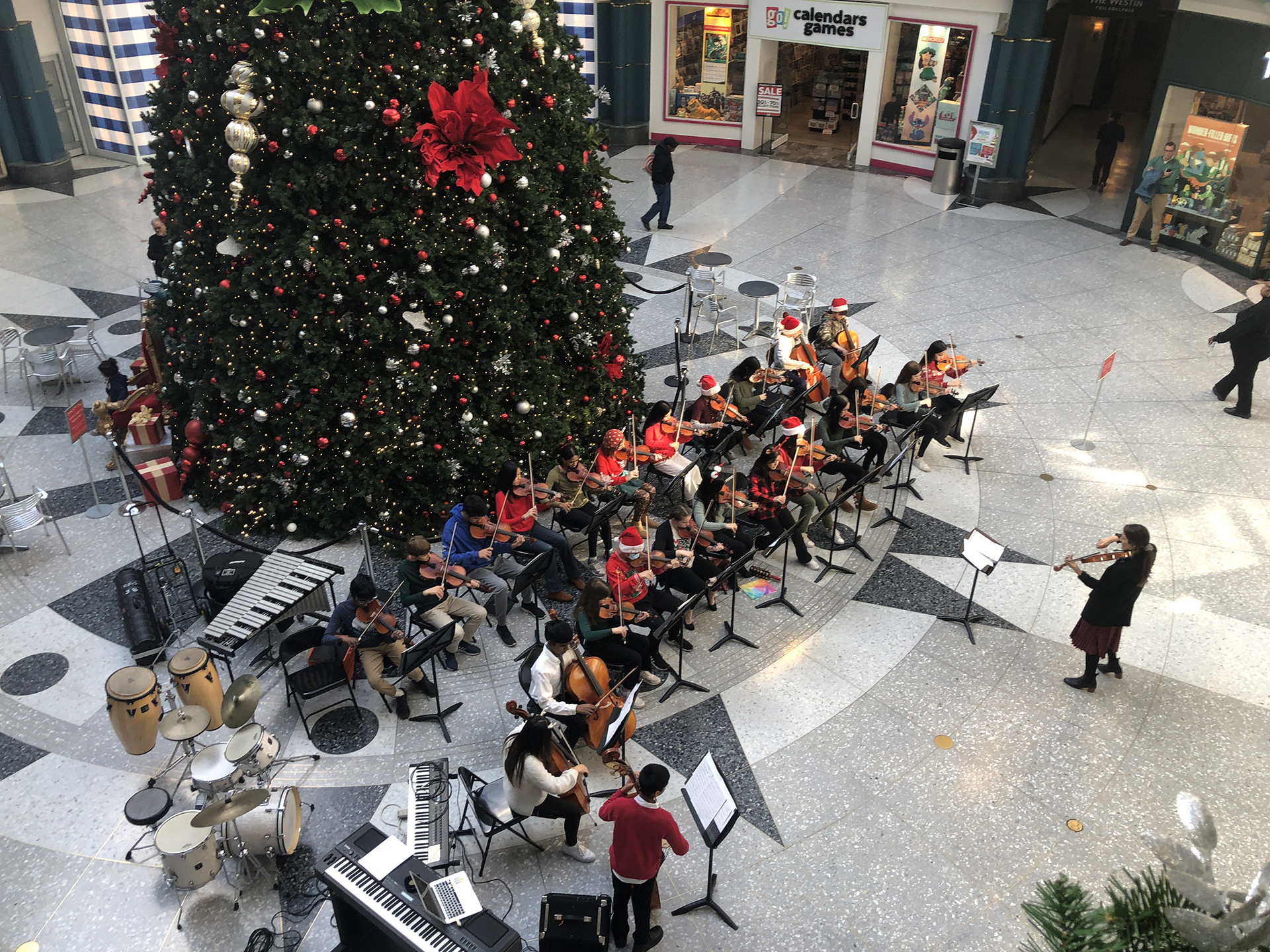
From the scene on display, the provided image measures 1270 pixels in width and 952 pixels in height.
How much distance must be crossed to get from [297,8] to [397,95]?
85 cm

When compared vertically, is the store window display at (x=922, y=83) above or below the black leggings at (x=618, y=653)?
above

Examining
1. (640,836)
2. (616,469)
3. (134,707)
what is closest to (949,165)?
(616,469)

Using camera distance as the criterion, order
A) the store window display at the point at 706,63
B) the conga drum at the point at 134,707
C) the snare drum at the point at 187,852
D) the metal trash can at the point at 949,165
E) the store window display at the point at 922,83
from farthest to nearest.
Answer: the store window display at the point at 706,63
the store window display at the point at 922,83
the metal trash can at the point at 949,165
the conga drum at the point at 134,707
the snare drum at the point at 187,852

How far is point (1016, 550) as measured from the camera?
8469 millimetres

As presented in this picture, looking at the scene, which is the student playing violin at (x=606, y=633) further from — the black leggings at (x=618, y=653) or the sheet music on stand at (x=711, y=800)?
the sheet music on stand at (x=711, y=800)

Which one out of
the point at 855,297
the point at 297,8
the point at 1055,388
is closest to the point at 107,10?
the point at 297,8

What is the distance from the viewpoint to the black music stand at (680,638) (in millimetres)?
6453

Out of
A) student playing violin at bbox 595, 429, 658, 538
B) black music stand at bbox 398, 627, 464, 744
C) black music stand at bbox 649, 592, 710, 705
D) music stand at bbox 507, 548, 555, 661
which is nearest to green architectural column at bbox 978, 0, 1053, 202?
student playing violin at bbox 595, 429, 658, 538

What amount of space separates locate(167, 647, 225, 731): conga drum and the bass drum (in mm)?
723

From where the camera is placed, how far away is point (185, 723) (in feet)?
18.8

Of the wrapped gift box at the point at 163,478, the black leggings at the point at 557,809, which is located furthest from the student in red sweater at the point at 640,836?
the wrapped gift box at the point at 163,478

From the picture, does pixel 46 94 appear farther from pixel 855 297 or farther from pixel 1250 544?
pixel 1250 544

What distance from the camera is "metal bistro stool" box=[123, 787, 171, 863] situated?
5.50 m

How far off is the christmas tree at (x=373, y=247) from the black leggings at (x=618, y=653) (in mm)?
2269
